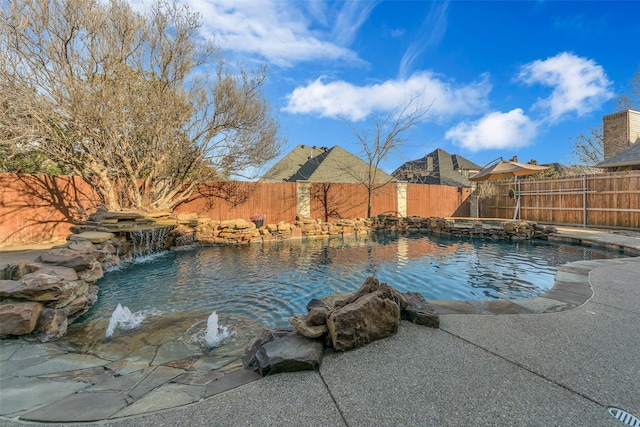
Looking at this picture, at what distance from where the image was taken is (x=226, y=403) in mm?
1472

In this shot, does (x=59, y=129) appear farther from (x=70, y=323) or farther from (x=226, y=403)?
(x=226, y=403)

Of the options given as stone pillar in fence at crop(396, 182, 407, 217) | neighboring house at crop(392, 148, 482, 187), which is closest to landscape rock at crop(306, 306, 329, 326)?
stone pillar in fence at crop(396, 182, 407, 217)

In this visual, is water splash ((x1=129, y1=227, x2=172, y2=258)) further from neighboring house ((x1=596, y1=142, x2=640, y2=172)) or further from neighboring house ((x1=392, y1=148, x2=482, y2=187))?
neighboring house ((x1=392, y1=148, x2=482, y2=187))

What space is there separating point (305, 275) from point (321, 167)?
47.9ft

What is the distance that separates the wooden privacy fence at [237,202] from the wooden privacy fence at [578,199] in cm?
232

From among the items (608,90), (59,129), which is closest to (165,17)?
(59,129)

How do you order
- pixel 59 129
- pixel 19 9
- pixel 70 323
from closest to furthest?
1. pixel 70 323
2. pixel 19 9
3. pixel 59 129

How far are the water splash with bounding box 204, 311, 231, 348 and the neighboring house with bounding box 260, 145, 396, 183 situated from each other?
15.5 meters

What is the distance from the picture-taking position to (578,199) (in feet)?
35.3

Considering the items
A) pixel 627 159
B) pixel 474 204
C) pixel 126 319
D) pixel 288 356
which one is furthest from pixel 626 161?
pixel 126 319

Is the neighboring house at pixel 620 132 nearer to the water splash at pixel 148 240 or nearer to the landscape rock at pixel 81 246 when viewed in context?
the water splash at pixel 148 240

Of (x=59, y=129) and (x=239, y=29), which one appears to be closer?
(x=59, y=129)

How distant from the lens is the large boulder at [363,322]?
6.63 ft

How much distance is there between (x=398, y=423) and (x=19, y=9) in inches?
382
